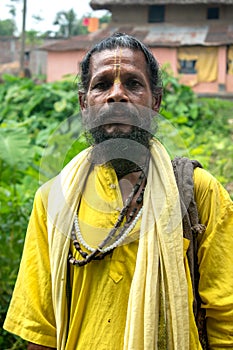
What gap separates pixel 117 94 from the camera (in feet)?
5.95

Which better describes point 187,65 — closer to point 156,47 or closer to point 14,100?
point 156,47

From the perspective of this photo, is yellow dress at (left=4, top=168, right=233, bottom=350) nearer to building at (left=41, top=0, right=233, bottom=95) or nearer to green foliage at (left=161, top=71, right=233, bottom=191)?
green foliage at (left=161, top=71, right=233, bottom=191)

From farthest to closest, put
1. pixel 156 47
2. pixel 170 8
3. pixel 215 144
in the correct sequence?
pixel 170 8 → pixel 156 47 → pixel 215 144

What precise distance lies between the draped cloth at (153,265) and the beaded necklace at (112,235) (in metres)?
0.03

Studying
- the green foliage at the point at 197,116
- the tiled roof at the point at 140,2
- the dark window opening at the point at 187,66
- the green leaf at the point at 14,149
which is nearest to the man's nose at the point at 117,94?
the green leaf at the point at 14,149

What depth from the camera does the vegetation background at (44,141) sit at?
2.11 metres

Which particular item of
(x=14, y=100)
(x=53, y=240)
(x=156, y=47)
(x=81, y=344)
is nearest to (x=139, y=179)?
(x=53, y=240)

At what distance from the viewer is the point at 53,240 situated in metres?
1.85

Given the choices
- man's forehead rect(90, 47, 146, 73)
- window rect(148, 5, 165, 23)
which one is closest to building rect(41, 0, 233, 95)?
window rect(148, 5, 165, 23)

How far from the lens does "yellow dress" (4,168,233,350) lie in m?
1.77

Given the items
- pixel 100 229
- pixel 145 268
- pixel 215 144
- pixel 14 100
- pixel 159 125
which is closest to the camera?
pixel 145 268

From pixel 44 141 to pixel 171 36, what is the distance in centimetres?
1158

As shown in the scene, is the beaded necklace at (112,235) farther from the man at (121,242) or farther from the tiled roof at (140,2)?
the tiled roof at (140,2)

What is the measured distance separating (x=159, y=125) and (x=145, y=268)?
62cm
